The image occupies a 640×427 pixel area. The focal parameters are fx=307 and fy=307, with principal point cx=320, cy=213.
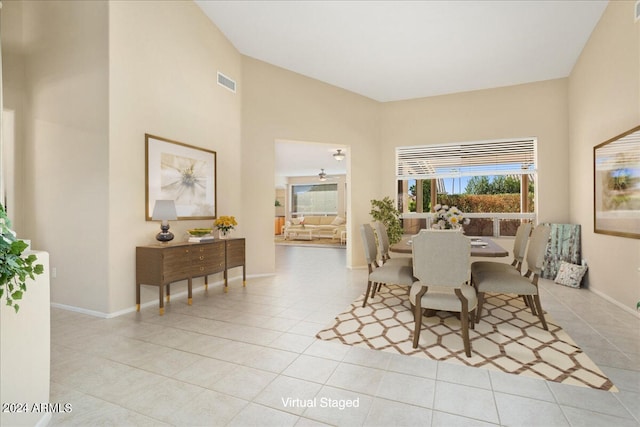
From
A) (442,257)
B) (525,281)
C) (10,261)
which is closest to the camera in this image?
(10,261)

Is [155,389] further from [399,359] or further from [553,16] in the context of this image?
[553,16]

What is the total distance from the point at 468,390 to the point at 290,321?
66.6 inches

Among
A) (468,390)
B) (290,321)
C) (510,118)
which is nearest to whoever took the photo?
(468,390)

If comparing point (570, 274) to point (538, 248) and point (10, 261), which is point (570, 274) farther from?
point (10, 261)

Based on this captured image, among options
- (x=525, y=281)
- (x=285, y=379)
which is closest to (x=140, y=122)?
(x=285, y=379)

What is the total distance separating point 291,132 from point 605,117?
431 cm

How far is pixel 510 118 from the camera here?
211 inches

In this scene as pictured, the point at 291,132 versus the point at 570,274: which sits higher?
the point at 291,132

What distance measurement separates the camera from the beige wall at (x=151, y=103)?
323 centimetres

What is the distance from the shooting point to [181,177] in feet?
13.0

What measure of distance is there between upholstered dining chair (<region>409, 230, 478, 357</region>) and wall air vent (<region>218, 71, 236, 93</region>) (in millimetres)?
3815

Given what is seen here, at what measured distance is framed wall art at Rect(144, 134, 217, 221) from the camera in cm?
359

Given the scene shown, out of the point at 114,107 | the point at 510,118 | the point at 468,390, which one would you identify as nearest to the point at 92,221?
the point at 114,107

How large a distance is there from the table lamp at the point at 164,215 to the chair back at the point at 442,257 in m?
2.63
